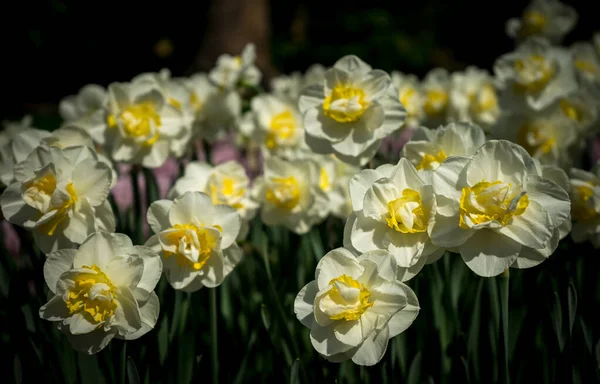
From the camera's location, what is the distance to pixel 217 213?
129 centimetres

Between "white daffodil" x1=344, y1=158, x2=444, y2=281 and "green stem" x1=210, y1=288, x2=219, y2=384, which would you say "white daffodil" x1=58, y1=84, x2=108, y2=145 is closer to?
A: "green stem" x1=210, y1=288, x2=219, y2=384

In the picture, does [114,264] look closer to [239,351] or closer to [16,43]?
[239,351]

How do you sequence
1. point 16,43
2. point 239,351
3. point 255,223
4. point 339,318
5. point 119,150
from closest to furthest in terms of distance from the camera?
1. point 339,318
2. point 239,351
3. point 119,150
4. point 255,223
5. point 16,43

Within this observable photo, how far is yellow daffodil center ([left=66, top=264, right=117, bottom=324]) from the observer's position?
1.13 m

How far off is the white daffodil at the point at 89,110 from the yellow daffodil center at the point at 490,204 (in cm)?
122

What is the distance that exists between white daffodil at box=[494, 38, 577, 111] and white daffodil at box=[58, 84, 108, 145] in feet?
5.07

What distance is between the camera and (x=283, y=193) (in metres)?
1.67

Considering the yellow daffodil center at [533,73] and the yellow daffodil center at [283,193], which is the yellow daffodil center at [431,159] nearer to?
the yellow daffodil center at [283,193]

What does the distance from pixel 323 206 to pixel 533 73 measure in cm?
106

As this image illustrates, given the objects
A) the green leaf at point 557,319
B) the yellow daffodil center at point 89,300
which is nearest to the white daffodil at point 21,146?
the yellow daffodil center at point 89,300

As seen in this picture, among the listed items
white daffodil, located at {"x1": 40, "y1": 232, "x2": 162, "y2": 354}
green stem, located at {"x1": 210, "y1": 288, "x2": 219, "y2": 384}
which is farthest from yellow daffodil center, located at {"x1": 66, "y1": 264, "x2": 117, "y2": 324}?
green stem, located at {"x1": 210, "y1": 288, "x2": 219, "y2": 384}

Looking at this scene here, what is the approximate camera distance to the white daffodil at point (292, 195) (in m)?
1.68

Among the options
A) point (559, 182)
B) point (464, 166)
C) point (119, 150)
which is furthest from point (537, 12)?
point (119, 150)

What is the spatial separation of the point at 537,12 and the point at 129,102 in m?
2.06
